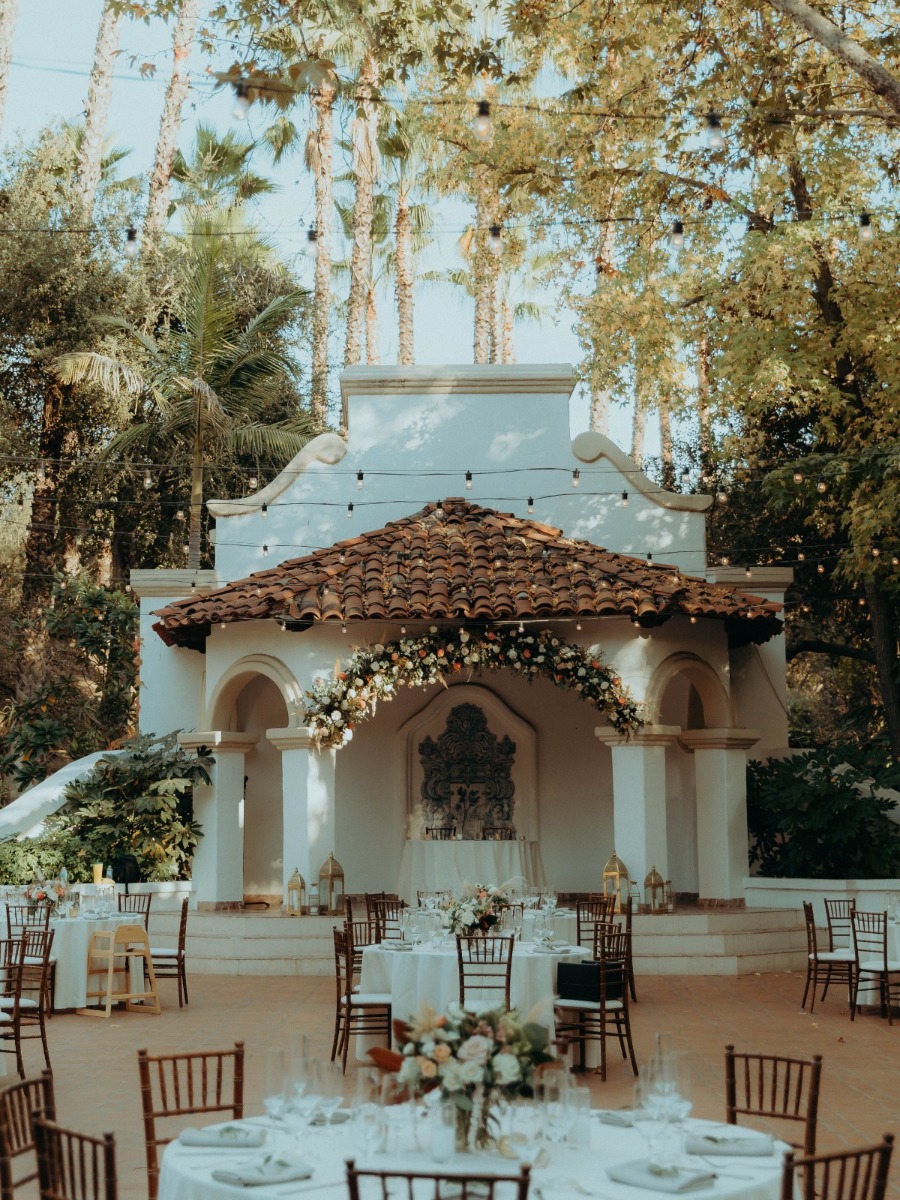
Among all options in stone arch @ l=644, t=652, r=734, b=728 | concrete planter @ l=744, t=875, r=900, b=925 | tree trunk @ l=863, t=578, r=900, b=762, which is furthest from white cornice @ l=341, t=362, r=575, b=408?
concrete planter @ l=744, t=875, r=900, b=925

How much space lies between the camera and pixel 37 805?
16609 mm

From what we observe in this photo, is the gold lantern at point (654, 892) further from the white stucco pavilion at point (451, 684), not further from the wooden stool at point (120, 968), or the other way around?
the wooden stool at point (120, 968)

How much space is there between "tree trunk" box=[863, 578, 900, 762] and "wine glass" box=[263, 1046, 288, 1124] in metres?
15.7

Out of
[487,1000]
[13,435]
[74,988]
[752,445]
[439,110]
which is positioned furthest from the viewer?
[13,435]

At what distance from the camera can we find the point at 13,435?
72.1 ft

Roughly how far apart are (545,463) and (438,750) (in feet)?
13.1

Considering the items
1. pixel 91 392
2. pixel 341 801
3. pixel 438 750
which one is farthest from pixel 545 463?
pixel 91 392

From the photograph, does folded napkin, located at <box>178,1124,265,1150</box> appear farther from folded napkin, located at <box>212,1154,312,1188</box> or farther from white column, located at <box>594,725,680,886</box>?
white column, located at <box>594,725,680,886</box>

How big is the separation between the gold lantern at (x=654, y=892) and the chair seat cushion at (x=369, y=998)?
5.32 meters

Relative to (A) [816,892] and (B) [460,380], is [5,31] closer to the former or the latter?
(B) [460,380]

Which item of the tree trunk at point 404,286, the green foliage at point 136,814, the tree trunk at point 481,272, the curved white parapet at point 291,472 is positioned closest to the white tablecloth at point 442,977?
the green foliage at point 136,814

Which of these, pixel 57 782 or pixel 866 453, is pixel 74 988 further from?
pixel 866 453

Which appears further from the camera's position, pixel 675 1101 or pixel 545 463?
pixel 545 463

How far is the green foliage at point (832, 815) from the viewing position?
15555 millimetres
